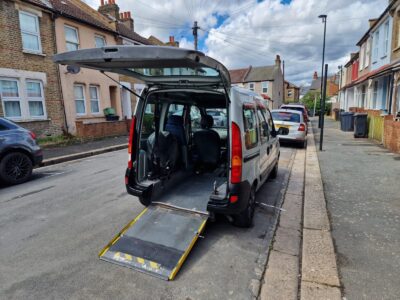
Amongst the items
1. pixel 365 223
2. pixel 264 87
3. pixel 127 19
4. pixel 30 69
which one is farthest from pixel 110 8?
pixel 264 87

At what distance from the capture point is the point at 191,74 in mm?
3422

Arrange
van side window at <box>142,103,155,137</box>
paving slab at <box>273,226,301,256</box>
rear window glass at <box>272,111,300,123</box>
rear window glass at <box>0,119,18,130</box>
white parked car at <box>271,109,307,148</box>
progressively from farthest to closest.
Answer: rear window glass at <box>272,111,300,123</box>, white parked car at <box>271,109,307,148</box>, rear window glass at <box>0,119,18,130</box>, van side window at <box>142,103,155,137</box>, paving slab at <box>273,226,301,256</box>

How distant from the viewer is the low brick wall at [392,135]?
9.03 meters

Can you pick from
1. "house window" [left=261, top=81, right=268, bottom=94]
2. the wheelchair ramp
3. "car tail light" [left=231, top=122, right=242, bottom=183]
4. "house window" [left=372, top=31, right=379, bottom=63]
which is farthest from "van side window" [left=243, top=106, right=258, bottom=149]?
"house window" [left=261, top=81, right=268, bottom=94]

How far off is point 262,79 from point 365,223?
4455 centimetres

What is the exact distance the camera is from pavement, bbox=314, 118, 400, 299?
2.71 meters

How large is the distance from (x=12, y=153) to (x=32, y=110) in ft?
22.8

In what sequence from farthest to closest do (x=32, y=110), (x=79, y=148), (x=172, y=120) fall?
(x=32, y=110), (x=79, y=148), (x=172, y=120)

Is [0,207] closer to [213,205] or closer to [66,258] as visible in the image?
[66,258]

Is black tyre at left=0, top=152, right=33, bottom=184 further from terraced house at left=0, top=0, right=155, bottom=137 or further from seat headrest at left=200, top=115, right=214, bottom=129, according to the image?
terraced house at left=0, top=0, right=155, bottom=137

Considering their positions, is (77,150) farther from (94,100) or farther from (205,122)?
(205,122)

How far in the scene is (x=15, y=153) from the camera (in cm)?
638

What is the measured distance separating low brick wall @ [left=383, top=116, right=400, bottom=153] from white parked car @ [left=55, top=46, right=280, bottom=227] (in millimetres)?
6036

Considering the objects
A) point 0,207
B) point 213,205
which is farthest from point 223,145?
point 0,207
